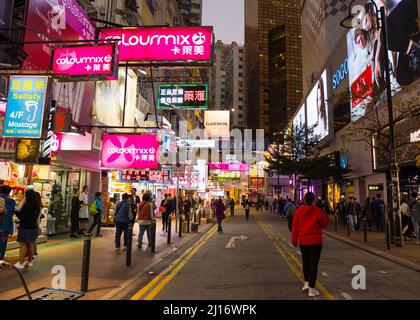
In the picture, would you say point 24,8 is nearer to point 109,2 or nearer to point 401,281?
point 109,2

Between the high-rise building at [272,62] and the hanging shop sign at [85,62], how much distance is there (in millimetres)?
113017

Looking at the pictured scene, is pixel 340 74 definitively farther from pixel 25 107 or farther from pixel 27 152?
pixel 25 107

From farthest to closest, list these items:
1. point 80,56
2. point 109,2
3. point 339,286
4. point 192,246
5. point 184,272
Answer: point 109,2 → point 192,246 → point 80,56 → point 184,272 → point 339,286

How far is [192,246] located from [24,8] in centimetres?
1018

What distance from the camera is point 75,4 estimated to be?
14672mm

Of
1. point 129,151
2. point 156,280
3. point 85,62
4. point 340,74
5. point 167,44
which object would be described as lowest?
point 156,280

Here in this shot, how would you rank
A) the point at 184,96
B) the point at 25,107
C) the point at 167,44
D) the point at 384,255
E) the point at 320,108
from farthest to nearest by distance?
the point at 320,108 < the point at 184,96 < the point at 167,44 < the point at 384,255 < the point at 25,107

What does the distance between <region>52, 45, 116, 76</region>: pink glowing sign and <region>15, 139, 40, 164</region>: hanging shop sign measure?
7.06ft

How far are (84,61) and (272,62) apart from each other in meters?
140

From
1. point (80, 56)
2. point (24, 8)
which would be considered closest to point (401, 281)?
point (80, 56)

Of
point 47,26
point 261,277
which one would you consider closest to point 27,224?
point 261,277

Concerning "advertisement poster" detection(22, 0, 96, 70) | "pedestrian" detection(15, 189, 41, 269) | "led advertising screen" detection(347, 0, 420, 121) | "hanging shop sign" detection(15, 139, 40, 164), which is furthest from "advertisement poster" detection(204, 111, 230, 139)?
"pedestrian" detection(15, 189, 41, 269)

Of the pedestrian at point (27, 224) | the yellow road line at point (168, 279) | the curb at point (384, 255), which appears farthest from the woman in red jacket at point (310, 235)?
the pedestrian at point (27, 224)

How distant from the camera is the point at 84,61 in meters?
10.4
